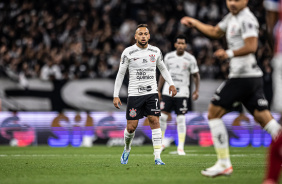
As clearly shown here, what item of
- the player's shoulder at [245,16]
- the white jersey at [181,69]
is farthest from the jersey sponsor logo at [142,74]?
the white jersey at [181,69]

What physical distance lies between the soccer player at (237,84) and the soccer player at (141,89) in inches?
116

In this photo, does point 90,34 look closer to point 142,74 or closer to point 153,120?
point 142,74

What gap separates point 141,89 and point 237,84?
11.1 ft

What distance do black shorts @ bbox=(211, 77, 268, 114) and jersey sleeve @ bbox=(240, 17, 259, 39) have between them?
63 cm

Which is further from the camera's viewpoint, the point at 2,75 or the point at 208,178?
the point at 2,75

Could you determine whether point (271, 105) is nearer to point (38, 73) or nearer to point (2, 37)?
point (38, 73)

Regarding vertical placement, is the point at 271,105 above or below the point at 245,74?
below

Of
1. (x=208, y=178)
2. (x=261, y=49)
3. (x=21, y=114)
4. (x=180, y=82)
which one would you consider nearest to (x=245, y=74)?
(x=208, y=178)

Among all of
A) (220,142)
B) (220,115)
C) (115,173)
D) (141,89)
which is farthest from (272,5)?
(141,89)

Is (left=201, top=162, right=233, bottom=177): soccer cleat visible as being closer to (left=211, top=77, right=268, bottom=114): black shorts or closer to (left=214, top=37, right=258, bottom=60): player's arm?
(left=211, top=77, right=268, bottom=114): black shorts

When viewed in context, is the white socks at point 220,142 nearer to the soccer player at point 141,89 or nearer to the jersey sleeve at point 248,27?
Result: the jersey sleeve at point 248,27

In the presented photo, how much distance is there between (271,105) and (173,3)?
8.46m

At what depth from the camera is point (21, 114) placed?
19.2 m

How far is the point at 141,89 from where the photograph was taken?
10727mm
